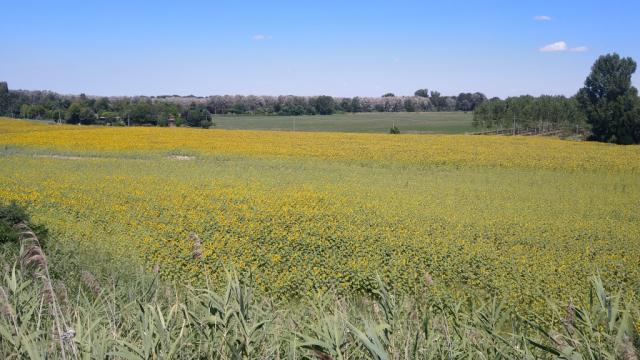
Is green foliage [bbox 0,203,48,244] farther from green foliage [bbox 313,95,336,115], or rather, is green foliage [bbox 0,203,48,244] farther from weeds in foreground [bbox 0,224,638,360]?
green foliage [bbox 313,95,336,115]

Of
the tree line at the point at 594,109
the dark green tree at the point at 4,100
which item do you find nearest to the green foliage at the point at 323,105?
the tree line at the point at 594,109

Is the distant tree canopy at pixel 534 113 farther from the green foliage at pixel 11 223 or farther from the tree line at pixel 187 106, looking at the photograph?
the green foliage at pixel 11 223

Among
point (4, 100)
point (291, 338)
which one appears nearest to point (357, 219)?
point (291, 338)

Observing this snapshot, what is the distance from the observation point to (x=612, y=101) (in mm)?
52812

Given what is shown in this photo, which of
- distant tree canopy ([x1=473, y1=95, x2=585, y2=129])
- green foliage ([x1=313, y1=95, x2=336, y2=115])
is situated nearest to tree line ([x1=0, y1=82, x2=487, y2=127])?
green foliage ([x1=313, y1=95, x2=336, y2=115])

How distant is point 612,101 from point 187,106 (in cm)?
5509

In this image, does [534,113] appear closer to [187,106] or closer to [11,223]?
[187,106]

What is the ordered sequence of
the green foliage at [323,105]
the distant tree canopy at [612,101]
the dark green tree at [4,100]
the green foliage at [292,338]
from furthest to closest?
the green foliage at [323,105], the dark green tree at [4,100], the distant tree canopy at [612,101], the green foliage at [292,338]

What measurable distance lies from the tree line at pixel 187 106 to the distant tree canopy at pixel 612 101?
2984 centimetres

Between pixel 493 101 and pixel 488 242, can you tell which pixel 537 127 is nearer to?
pixel 493 101

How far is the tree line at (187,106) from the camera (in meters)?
59.7

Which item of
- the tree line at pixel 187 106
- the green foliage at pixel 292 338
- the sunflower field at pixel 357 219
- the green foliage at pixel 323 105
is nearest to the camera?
the green foliage at pixel 292 338

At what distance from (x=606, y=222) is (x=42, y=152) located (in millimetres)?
27996

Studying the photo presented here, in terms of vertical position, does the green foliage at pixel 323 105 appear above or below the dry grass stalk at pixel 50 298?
above
